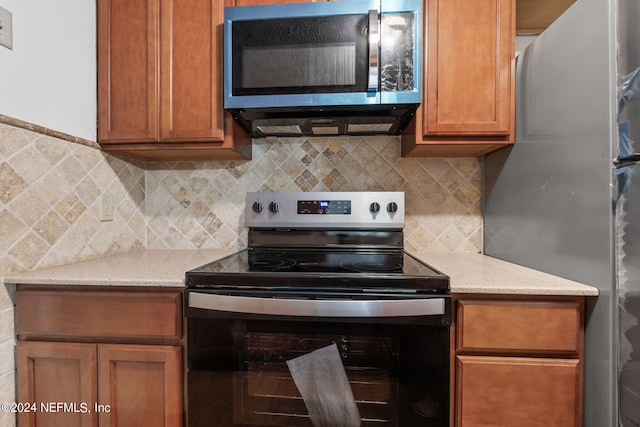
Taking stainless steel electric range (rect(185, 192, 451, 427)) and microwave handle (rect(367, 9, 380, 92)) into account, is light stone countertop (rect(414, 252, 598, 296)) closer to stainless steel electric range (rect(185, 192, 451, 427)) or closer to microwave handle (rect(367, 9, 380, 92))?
stainless steel electric range (rect(185, 192, 451, 427))

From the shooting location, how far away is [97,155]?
1322 mm

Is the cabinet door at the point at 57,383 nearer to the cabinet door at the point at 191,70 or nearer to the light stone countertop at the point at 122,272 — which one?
the light stone countertop at the point at 122,272

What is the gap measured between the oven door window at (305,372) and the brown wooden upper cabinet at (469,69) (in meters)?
0.84

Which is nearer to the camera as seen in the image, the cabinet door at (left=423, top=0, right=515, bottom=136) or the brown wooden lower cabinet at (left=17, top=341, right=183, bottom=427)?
the brown wooden lower cabinet at (left=17, top=341, right=183, bottom=427)

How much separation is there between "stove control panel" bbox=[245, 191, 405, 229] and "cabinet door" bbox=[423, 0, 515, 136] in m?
0.38

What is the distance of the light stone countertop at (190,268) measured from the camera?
89cm

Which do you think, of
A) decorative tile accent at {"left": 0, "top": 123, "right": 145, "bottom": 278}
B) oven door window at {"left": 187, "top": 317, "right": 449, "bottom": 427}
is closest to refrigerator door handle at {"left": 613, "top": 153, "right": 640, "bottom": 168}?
oven door window at {"left": 187, "top": 317, "right": 449, "bottom": 427}

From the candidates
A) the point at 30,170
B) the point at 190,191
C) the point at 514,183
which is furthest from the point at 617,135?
the point at 30,170

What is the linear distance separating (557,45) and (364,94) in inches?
26.6

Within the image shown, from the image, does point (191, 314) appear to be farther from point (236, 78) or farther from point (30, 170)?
point (236, 78)

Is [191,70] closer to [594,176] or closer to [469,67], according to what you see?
[469,67]

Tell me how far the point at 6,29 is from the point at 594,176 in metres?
1.95

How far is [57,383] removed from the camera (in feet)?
3.22

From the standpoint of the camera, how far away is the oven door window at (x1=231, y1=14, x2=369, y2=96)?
1.13 m
